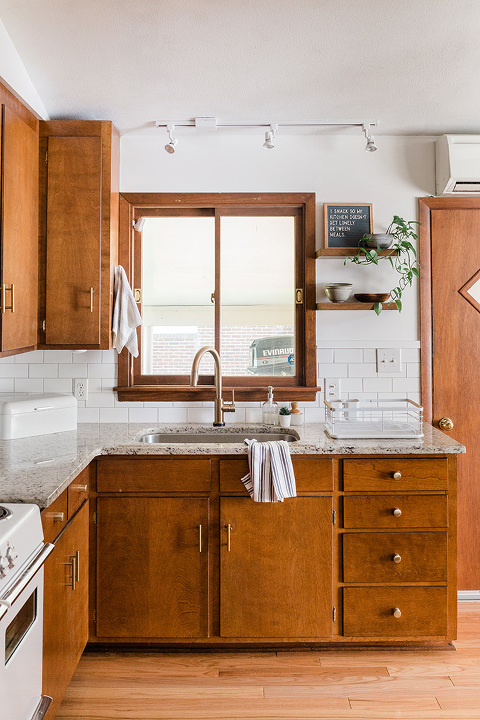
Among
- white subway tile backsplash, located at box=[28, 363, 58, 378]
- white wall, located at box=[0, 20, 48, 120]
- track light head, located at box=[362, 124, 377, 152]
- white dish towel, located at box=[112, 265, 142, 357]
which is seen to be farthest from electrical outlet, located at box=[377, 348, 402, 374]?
white wall, located at box=[0, 20, 48, 120]

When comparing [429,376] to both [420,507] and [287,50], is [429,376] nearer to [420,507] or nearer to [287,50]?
[420,507]

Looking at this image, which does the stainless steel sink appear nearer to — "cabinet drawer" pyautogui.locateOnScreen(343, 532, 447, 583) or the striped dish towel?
the striped dish towel

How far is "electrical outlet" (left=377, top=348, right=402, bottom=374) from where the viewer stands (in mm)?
2871

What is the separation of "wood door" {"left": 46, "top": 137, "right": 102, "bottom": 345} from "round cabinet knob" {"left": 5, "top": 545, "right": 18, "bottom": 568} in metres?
1.39

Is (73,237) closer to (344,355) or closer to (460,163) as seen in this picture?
(344,355)

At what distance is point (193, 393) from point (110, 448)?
0.68 metres

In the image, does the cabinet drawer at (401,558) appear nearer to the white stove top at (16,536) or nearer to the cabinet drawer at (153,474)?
the cabinet drawer at (153,474)

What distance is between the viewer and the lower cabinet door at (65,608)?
1.68 metres

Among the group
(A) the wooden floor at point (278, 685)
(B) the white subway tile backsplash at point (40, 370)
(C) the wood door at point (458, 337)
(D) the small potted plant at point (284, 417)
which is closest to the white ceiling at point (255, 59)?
(C) the wood door at point (458, 337)

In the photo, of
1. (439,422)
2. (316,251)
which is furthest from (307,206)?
(439,422)

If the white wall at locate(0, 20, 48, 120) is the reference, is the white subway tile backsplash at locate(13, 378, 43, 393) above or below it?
below

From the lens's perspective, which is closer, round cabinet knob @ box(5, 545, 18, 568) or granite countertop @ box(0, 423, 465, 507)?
round cabinet knob @ box(5, 545, 18, 568)

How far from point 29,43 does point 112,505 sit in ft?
6.45

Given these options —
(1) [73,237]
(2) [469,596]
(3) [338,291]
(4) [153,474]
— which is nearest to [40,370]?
(1) [73,237]
